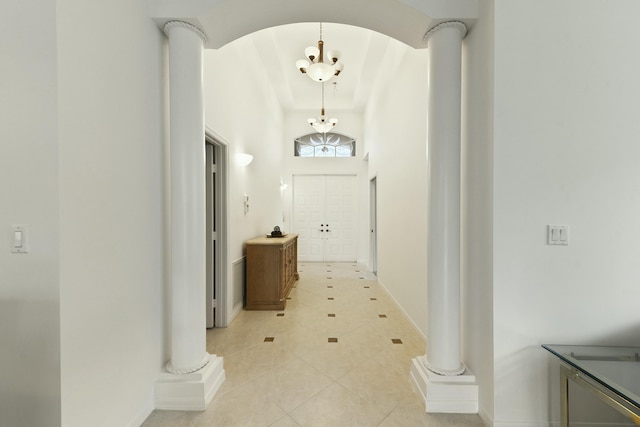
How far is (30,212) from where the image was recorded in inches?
52.4

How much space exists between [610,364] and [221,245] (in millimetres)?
3538

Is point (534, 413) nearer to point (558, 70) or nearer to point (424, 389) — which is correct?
point (424, 389)

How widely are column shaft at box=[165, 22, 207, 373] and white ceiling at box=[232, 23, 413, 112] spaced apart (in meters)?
2.69

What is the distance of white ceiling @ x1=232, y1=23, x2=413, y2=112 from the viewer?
4395mm

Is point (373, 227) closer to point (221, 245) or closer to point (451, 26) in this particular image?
point (221, 245)

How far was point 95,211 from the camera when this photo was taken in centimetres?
154

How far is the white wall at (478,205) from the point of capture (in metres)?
1.88

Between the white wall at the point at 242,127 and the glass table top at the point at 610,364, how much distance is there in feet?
10.9

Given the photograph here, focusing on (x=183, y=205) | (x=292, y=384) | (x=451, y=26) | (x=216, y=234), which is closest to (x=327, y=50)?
(x=451, y=26)

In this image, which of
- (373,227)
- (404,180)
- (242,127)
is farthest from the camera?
(373,227)

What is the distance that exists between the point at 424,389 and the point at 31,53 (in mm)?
3019

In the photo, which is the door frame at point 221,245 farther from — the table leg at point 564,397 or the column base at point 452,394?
the table leg at point 564,397

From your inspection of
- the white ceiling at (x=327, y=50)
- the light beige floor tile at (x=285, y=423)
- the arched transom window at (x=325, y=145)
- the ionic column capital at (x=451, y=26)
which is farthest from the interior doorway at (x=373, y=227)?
the light beige floor tile at (x=285, y=423)

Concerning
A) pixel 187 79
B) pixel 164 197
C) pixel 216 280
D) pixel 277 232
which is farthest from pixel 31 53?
pixel 277 232
